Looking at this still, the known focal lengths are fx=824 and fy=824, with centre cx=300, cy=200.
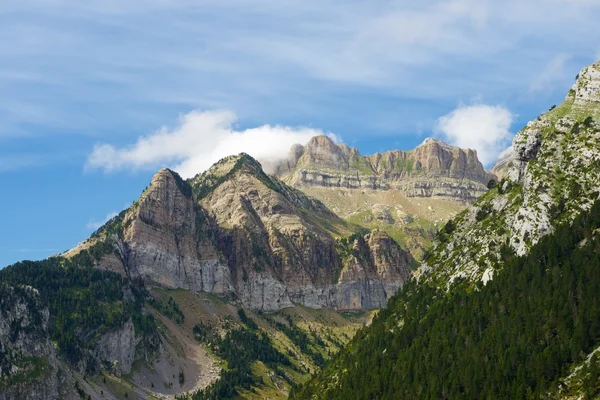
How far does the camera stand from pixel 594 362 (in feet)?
638

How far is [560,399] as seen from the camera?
193750 millimetres

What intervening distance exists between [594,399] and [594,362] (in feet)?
44.2

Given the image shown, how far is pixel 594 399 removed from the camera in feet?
601

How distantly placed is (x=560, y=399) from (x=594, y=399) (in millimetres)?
11711

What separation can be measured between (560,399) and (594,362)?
11.9 m
